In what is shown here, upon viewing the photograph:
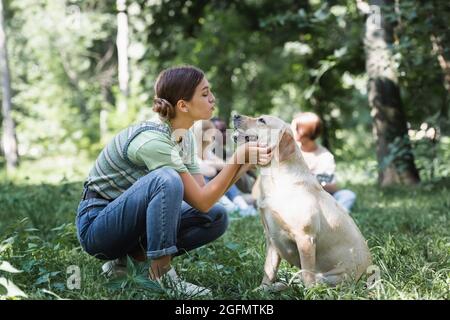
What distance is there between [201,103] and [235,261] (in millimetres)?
1082

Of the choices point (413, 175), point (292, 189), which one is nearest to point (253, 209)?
point (413, 175)

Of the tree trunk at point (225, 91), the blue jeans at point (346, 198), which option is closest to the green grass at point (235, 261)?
the blue jeans at point (346, 198)

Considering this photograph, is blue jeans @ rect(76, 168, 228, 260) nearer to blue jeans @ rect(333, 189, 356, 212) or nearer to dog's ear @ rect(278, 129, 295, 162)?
dog's ear @ rect(278, 129, 295, 162)

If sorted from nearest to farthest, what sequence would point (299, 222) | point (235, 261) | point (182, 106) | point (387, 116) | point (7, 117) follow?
point (299, 222) < point (182, 106) < point (235, 261) < point (387, 116) < point (7, 117)

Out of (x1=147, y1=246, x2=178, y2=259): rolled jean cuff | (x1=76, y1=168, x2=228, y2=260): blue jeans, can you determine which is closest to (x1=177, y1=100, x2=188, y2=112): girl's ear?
(x1=76, y1=168, x2=228, y2=260): blue jeans

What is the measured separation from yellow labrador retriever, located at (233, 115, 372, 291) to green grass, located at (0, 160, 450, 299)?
0.13 metres

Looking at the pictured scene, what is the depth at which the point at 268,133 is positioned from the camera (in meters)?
3.23

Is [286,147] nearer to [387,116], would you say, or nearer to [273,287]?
[273,287]

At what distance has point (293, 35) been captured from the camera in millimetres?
11820

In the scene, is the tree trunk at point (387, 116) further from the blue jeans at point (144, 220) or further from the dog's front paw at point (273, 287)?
the dog's front paw at point (273, 287)

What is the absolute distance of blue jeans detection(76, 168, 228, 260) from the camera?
3.06 metres

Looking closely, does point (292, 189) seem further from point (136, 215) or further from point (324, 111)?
point (324, 111)

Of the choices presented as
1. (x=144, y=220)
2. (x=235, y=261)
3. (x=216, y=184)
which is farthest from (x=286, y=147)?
(x=235, y=261)
